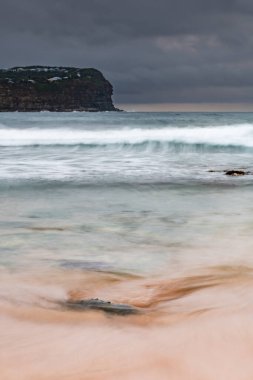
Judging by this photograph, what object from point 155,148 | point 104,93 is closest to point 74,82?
point 104,93

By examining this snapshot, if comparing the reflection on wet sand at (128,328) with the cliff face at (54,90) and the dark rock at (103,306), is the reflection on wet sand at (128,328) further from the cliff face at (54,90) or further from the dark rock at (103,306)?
the cliff face at (54,90)

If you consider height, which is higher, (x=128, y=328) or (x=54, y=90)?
(x=54, y=90)

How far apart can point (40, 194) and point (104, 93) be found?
A: 139 m

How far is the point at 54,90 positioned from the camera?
436 ft

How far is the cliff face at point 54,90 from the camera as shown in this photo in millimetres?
125375

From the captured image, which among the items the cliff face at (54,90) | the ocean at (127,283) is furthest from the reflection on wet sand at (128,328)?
the cliff face at (54,90)

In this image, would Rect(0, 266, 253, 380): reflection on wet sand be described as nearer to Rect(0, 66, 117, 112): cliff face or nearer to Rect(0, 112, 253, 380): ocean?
Rect(0, 112, 253, 380): ocean

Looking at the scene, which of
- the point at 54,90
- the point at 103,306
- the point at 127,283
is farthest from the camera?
the point at 54,90

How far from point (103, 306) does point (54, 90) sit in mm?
132596

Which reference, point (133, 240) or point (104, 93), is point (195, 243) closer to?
point (133, 240)

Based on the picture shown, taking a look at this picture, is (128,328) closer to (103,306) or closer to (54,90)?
(103,306)

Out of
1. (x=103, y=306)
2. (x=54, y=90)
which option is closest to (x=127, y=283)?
(x=103, y=306)

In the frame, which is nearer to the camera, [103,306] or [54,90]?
[103,306]

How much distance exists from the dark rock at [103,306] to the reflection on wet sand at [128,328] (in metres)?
0.06
